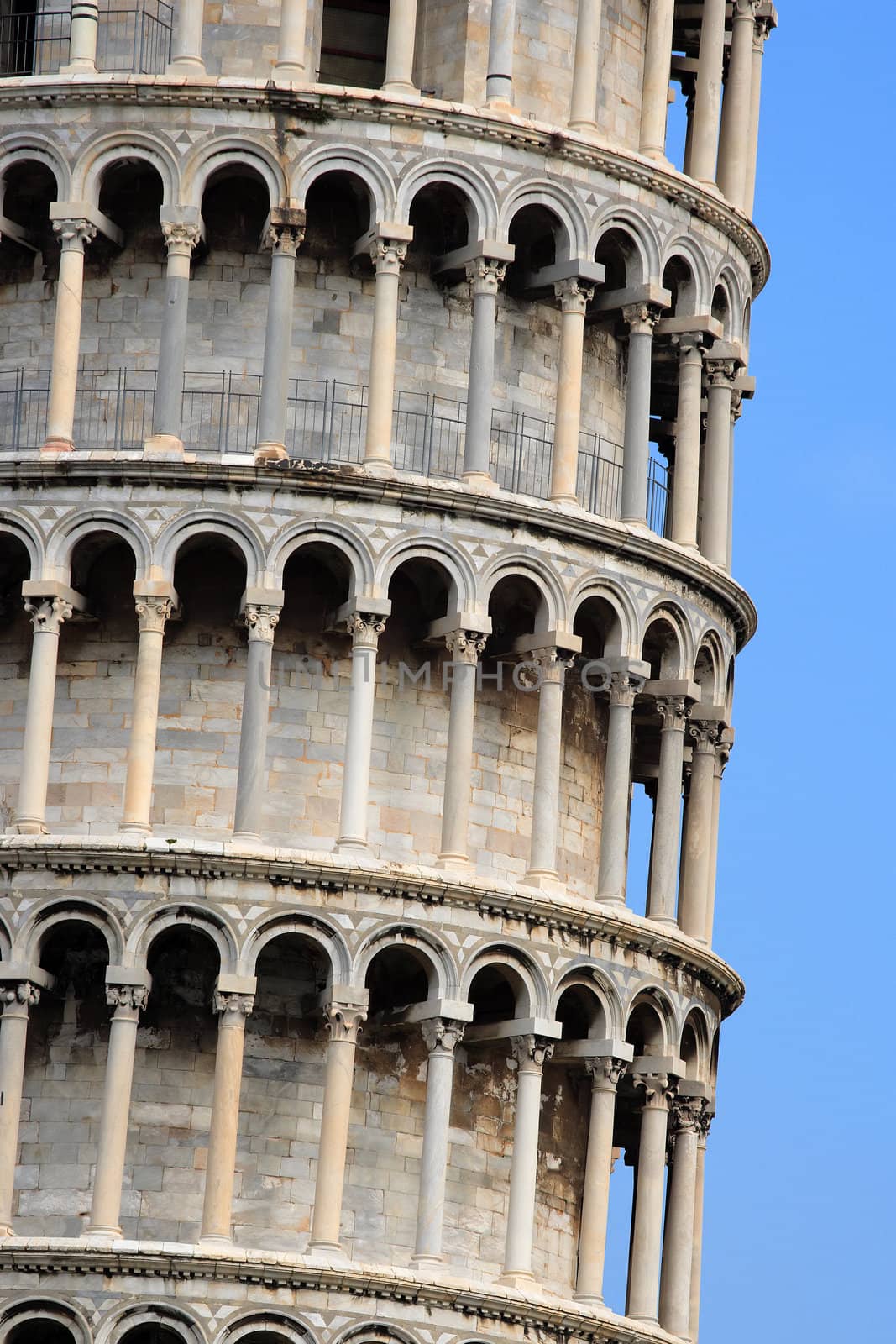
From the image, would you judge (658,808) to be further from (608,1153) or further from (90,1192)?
(90,1192)

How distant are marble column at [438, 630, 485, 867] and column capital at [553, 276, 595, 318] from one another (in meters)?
4.24

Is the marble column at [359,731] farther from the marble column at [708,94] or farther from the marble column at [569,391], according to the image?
the marble column at [708,94]

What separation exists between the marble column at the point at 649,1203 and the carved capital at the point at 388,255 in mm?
9514

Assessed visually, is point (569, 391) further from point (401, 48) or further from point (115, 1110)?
point (115, 1110)

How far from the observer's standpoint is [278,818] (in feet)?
152

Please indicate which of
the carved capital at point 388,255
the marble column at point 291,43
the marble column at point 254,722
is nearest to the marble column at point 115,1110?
the marble column at point 254,722

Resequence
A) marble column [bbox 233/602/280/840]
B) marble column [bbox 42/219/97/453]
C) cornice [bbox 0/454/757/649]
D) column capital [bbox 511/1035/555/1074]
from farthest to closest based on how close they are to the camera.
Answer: marble column [bbox 42/219/97/453]
cornice [bbox 0/454/757/649]
column capital [bbox 511/1035/555/1074]
marble column [bbox 233/602/280/840]

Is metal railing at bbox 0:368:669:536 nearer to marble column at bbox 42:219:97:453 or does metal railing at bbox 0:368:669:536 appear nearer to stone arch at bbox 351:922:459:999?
marble column at bbox 42:219:97:453

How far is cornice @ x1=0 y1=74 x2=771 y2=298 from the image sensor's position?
47.3 meters

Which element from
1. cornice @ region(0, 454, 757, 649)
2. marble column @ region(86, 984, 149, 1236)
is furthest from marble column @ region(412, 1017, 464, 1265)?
Answer: cornice @ region(0, 454, 757, 649)

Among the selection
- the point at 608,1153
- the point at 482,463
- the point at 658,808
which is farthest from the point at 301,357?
the point at 608,1153

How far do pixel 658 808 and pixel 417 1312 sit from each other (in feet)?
23.2

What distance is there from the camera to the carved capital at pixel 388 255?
4719 cm

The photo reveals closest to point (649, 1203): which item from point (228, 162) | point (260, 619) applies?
point (260, 619)
